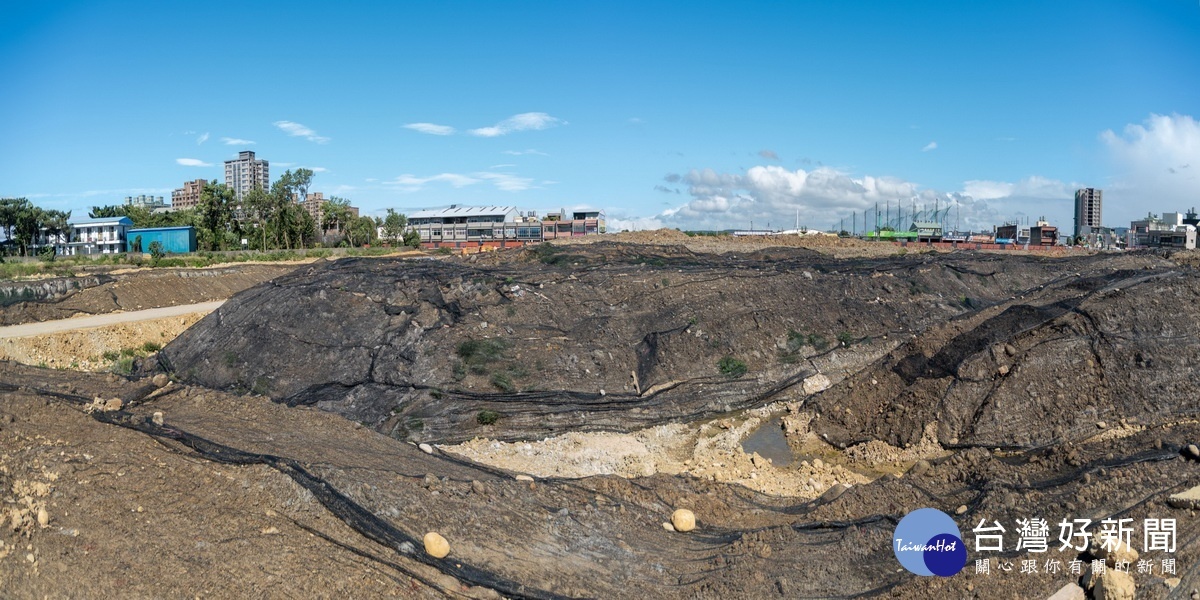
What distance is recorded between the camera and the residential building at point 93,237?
139ft

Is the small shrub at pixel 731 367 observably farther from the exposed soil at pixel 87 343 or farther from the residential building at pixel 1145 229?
the residential building at pixel 1145 229

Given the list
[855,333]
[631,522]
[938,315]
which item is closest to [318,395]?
[631,522]

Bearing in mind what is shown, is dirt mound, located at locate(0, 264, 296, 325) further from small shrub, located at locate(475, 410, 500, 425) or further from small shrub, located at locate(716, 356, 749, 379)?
small shrub, located at locate(716, 356, 749, 379)

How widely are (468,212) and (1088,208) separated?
216 ft

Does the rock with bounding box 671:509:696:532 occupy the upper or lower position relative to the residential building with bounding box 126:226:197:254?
lower

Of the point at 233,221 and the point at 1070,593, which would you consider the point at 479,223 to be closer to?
the point at 233,221

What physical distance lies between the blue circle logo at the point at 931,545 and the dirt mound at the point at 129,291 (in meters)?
18.7

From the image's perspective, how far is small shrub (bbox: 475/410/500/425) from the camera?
9664mm

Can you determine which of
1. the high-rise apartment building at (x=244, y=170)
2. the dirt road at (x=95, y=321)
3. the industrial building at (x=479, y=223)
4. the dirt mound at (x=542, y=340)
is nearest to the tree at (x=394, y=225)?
the industrial building at (x=479, y=223)

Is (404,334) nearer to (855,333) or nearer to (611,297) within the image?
(611,297)

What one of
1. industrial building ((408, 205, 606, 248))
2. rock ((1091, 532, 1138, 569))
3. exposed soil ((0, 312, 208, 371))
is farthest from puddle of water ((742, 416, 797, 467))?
industrial building ((408, 205, 606, 248))

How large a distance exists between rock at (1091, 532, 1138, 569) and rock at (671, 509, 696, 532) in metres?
2.74

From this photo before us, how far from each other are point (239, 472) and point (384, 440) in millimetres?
2123

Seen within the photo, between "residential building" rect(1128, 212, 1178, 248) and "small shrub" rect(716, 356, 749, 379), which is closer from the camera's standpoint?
"small shrub" rect(716, 356, 749, 379)
